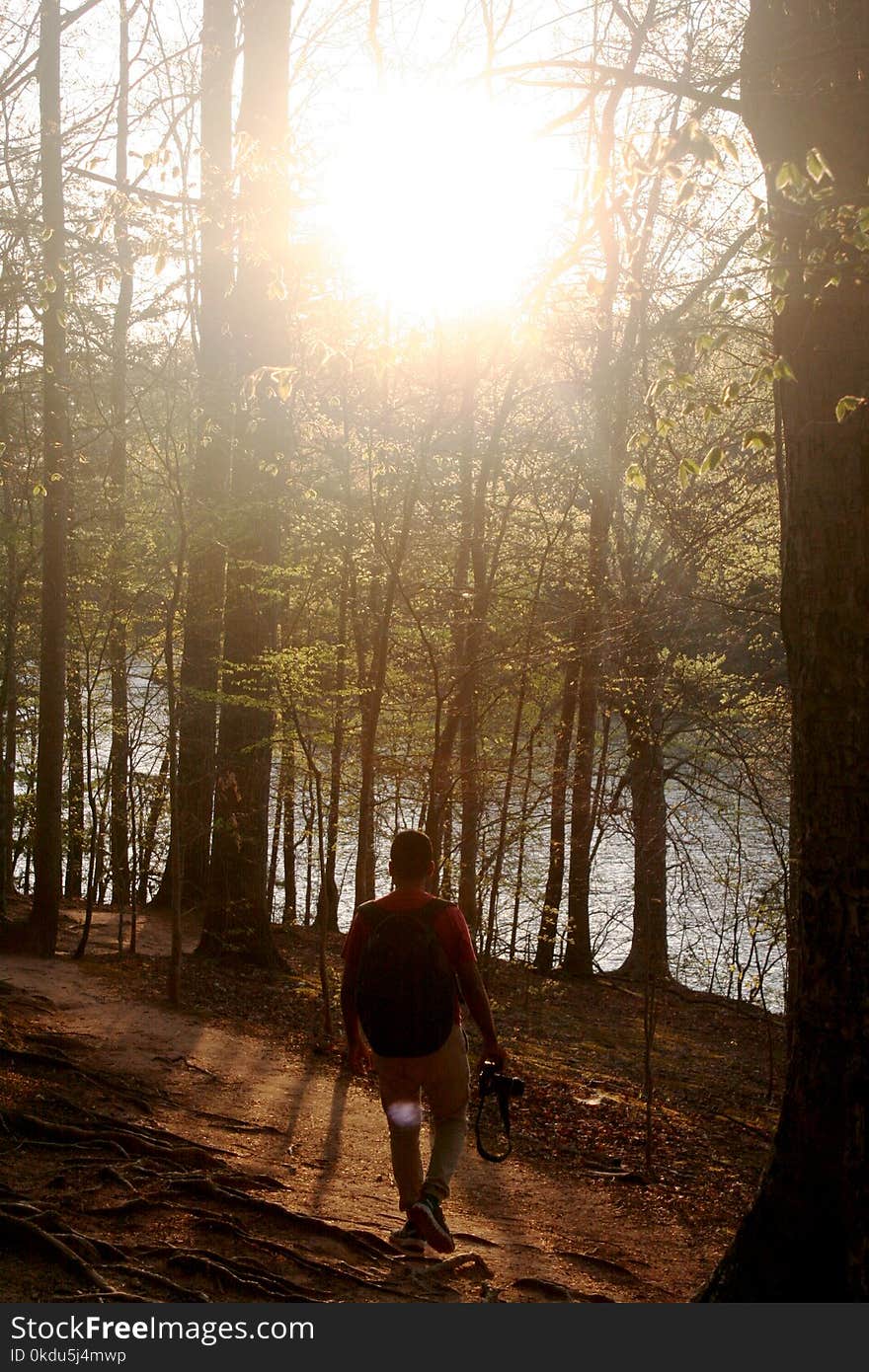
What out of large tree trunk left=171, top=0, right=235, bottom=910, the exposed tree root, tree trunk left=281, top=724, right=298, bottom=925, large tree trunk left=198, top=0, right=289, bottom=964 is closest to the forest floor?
the exposed tree root

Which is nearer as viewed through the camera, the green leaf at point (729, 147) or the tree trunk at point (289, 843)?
the green leaf at point (729, 147)

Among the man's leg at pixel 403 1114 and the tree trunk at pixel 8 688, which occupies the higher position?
the tree trunk at pixel 8 688

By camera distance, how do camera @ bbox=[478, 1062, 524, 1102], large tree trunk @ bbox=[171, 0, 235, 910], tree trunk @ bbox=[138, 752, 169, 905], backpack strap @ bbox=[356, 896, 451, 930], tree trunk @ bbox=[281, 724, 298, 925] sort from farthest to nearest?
tree trunk @ bbox=[281, 724, 298, 925]
tree trunk @ bbox=[138, 752, 169, 905]
large tree trunk @ bbox=[171, 0, 235, 910]
camera @ bbox=[478, 1062, 524, 1102]
backpack strap @ bbox=[356, 896, 451, 930]

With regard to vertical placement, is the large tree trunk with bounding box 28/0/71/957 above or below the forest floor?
above

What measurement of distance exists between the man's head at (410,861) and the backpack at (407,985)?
15 cm

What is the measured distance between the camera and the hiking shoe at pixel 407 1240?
18.2 feet

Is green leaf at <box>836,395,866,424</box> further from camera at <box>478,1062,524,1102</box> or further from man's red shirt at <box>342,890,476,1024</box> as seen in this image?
camera at <box>478,1062,524,1102</box>

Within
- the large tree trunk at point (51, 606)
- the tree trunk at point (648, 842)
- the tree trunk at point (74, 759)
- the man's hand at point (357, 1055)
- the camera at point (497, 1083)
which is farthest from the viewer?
the tree trunk at point (74, 759)

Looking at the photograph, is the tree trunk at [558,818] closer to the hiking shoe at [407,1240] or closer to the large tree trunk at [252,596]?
the large tree trunk at [252,596]

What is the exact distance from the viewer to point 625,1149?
930 centimetres

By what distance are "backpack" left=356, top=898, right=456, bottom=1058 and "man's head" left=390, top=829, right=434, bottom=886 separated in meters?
0.15

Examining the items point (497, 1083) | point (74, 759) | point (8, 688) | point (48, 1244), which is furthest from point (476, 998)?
point (74, 759)

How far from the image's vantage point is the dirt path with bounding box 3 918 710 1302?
6.08 metres

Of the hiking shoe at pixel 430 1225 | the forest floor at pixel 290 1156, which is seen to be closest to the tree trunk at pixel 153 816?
the forest floor at pixel 290 1156
